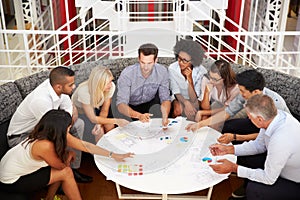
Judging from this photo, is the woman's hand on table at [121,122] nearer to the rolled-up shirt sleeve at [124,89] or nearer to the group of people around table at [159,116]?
the group of people around table at [159,116]

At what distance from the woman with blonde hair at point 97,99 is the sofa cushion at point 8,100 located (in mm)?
413

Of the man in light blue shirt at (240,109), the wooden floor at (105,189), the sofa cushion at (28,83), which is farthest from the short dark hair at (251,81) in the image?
the sofa cushion at (28,83)

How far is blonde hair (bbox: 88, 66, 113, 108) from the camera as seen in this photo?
9.39 ft

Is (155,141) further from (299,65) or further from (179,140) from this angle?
(299,65)

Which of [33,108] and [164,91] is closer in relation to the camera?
[33,108]

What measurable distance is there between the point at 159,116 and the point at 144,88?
23cm

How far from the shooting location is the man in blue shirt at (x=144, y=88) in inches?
120

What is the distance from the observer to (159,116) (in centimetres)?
312

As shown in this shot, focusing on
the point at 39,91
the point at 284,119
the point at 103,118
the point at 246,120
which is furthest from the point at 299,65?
the point at 39,91

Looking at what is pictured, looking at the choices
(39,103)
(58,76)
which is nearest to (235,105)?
(58,76)

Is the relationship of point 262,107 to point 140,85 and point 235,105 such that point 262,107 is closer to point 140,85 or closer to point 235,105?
point 235,105

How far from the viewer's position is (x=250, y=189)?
2.49 meters

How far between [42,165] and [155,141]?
71cm

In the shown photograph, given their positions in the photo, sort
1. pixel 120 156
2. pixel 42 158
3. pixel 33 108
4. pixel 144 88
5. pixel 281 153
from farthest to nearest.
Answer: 1. pixel 144 88
2. pixel 33 108
3. pixel 120 156
4. pixel 42 158
5. pixel 281 153
